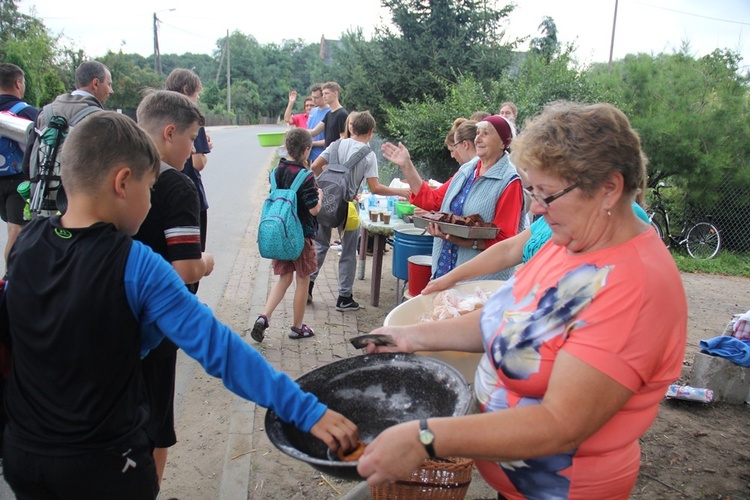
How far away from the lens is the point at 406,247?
5809mm

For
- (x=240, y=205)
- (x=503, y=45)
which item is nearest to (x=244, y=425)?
(x=240, y=205)

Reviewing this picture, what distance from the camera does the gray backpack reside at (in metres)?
6.19

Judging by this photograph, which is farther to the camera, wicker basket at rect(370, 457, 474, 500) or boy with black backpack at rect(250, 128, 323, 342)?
boy with black backpack at rect(250, 128, 323, 342)

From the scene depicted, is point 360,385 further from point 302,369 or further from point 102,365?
point 302,369

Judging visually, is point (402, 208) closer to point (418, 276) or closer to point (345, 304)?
point (345, 304)

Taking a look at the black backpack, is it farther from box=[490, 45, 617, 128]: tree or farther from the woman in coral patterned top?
box=[490, 45, 617, 128]: tree

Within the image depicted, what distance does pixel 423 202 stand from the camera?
475 cm

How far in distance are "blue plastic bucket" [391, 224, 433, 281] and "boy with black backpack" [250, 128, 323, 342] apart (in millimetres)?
974

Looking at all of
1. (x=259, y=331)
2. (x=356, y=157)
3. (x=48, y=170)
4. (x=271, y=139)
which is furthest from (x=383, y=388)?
(x=271, y=139)

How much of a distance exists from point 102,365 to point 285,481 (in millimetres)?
1993

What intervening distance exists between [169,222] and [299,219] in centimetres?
281

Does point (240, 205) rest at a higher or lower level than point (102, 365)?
lower

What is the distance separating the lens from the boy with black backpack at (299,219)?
16.9 ft

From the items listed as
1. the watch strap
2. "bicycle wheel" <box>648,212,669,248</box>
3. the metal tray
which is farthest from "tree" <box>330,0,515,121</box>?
the watch strap
